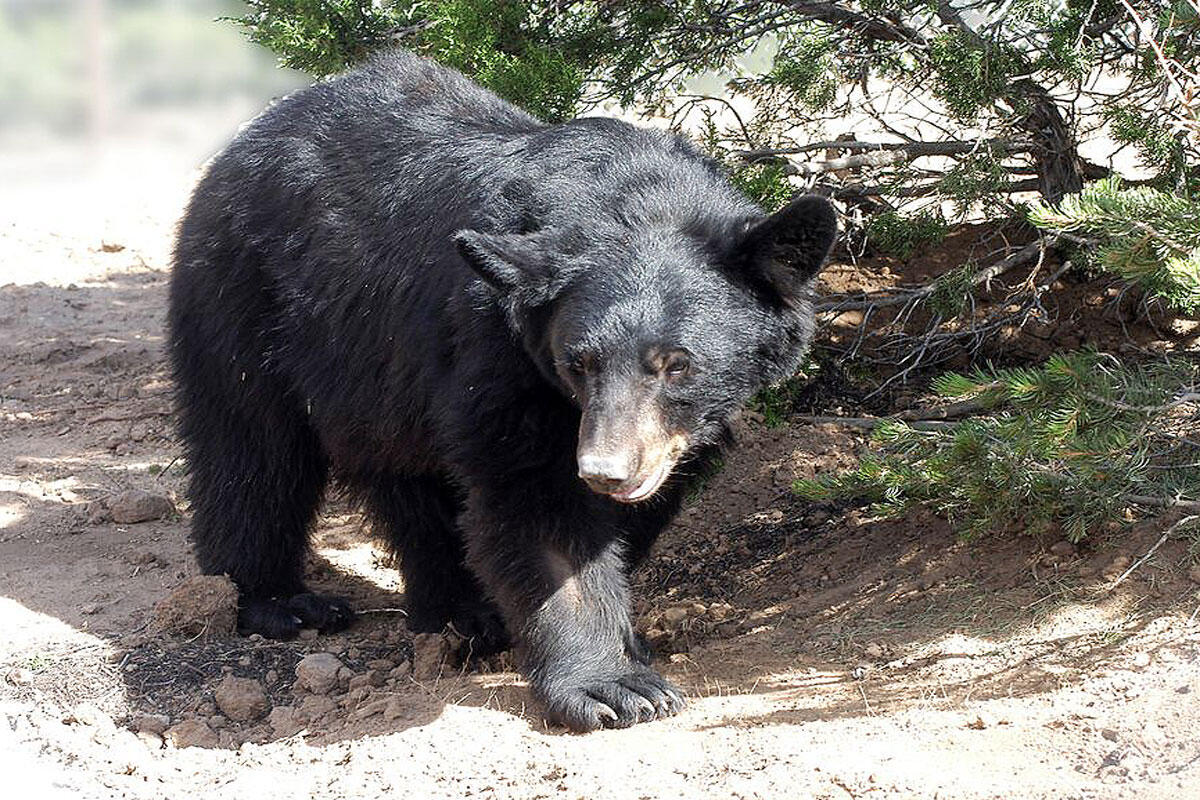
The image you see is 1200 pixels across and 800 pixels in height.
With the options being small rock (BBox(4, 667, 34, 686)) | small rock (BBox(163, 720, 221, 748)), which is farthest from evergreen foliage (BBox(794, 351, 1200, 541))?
small rock (BBox(4, 667, 34, 686))

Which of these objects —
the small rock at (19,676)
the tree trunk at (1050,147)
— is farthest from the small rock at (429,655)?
the tree trunk at (1050,147)

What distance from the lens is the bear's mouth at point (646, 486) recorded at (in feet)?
15.2

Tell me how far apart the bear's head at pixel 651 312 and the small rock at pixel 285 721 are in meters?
1.76

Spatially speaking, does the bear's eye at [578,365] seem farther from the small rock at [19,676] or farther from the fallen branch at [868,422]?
the small rock at [19,676]

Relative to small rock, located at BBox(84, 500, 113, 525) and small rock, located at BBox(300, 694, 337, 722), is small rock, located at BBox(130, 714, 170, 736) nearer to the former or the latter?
small rock, located at BBox(300, 694, 337, 722)

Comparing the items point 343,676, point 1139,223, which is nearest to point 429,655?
point 343,676

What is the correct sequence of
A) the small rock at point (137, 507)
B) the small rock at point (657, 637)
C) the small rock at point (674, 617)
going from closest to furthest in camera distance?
the small rock at point (657, 637) → the small rock at point (674, 617) → the small rock at point (137, 507)

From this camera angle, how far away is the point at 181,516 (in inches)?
317

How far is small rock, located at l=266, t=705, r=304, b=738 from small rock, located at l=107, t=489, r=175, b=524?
8.61ft

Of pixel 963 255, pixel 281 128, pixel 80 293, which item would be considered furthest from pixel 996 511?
pixel 80 293

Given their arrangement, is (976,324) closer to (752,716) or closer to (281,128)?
(752,716)

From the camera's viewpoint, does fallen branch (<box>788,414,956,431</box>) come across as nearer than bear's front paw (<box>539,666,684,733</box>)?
No

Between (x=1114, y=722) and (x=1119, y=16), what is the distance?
3.35 meters

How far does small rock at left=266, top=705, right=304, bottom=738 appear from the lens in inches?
216
